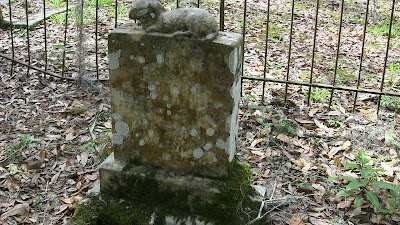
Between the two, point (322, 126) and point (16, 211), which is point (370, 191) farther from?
point (16, 211)

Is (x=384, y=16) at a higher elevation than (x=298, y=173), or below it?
higher

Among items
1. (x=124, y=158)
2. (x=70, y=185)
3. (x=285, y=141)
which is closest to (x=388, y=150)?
(x=285, y=141)

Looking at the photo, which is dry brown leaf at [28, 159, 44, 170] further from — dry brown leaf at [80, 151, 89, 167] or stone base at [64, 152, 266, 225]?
stone base at [64, 152, 266, 225]

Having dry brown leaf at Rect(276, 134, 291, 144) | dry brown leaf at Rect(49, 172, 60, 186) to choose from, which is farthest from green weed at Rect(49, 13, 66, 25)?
dry brown leaf at Rect(276, 134, 291, 144)

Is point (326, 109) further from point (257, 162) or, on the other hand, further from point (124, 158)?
point (124, 158)

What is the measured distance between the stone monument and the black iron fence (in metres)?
1.77

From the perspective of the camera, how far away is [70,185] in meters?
3.83

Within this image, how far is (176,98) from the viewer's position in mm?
3066

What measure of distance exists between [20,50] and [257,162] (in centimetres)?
377

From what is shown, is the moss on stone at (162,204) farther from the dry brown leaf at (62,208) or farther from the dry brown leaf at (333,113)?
the dry brown leaf at (333,113)

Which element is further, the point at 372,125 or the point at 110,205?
the point at 372,125

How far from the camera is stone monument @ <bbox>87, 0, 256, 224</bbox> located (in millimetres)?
2932

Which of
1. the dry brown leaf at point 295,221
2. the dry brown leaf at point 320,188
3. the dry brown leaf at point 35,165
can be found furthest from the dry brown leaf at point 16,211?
the dry brown leaf at point 320,188

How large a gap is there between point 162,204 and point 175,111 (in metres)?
0.63
